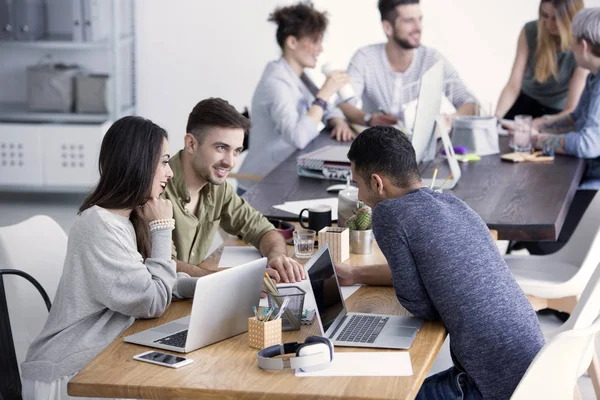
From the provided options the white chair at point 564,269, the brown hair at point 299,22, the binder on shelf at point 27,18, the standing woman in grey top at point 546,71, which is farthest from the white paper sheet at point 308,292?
the binder on shelf at point 27,18

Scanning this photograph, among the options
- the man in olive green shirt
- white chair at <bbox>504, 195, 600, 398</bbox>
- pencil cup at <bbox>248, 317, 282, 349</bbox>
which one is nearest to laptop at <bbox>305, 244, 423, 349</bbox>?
pencil cup at <bbox>248, 317, 282, 349</bbox>

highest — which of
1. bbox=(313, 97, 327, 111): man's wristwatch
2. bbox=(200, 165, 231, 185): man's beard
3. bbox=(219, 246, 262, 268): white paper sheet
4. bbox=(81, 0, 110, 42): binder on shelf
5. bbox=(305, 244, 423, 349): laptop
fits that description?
bbox=(81, 0, 110, 42): binder on shelf

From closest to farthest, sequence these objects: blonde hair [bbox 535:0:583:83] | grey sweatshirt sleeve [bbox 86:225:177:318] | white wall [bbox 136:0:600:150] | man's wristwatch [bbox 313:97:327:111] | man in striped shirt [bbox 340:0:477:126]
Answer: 1. grey sweatshirt sleeve [bbox 86:225:177:318]
2. man's wristwatch [bbox 313:97:327:111]
3. blonde hair [bbox 535:0:583:83]
4. man in striped shirt [bbox 340:0:477:126]
5. white wall [bbox 136:0:600:150]

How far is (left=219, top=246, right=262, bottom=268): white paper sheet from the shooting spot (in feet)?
9.00

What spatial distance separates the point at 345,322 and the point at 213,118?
87cm

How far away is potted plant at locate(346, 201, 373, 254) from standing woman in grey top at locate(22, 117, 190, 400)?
677 millimetres

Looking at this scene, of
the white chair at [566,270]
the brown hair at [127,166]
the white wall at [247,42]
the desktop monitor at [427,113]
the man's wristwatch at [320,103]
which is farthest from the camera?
the white wall at [247,42]

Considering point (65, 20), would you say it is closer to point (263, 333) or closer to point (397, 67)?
point (397, 67)

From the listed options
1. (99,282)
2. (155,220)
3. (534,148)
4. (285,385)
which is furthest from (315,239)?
(534,148)

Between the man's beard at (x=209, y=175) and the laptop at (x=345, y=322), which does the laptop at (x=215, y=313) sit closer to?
the laptop at (x=345, y=322)

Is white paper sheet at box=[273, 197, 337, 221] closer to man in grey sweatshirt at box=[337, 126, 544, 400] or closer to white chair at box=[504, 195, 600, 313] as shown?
white chair at box=[504, 195, 600, 313]

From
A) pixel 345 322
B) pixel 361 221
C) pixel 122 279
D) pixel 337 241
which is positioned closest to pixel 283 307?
pixel 345 322

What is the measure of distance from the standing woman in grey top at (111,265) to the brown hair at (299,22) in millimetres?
2290

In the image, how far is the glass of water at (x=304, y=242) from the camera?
278cm
